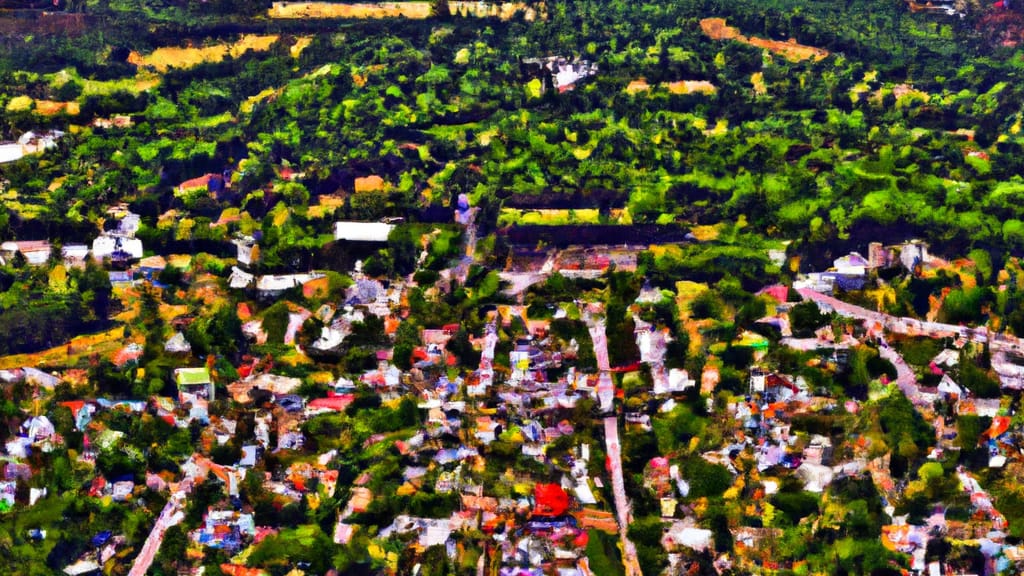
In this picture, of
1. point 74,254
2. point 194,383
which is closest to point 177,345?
point 194,383

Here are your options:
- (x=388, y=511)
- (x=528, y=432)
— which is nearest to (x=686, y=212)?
(x=528, y=432)

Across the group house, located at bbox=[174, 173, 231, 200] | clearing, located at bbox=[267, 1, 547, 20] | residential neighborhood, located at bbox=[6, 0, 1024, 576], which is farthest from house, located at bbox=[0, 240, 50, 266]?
clearing, located at bbox=[267, 1, 547, 20]

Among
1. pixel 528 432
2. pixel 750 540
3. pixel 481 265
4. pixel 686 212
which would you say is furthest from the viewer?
pixel 686 212

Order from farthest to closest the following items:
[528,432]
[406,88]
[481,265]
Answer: [406,88], [481,265], [528,432]

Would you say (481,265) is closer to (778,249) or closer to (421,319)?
(421,319)

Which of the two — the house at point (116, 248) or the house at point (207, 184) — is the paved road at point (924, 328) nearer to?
the house at point (116, 248)

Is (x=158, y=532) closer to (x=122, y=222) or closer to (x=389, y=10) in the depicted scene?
(x=122, y=222)

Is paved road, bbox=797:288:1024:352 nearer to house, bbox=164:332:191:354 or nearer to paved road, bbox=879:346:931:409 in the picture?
paved road, bbox=879:346:931:409
